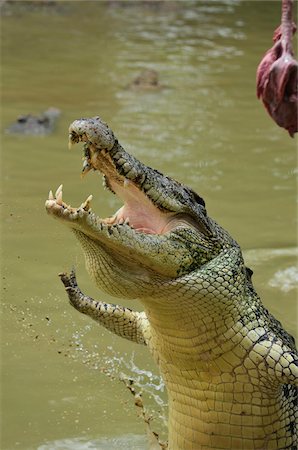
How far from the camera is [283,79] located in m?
4.62

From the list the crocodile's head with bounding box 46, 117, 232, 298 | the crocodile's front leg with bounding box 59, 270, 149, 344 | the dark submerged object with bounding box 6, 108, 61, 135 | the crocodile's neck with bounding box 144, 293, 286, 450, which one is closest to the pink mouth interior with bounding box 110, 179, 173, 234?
the crocodile's head with bounding box 46, 117, 232, 298

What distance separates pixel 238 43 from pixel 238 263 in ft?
39.7

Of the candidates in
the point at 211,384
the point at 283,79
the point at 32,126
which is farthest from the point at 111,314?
the point at 32,126

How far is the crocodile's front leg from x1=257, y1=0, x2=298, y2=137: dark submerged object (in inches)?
49.1

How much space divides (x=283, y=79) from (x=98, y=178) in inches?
138

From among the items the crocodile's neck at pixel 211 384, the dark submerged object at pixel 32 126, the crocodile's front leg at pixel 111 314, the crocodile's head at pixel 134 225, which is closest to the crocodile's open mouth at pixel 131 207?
the crocodile's head at pixel 134 225

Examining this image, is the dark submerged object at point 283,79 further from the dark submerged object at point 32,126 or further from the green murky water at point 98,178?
the dark submerged object at point 32,126

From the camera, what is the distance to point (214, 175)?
331 inches

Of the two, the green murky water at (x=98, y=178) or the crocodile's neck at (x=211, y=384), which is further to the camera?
the green murky water at (x=98, y=178)

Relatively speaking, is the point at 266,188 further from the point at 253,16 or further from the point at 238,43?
the point at 253,16

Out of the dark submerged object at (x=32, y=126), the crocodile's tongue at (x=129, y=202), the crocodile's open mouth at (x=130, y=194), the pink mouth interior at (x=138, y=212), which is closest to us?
the crocodile's open mouth at (x=130, y=194)

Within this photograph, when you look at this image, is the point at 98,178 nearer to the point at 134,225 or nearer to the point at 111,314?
the point at 111,314

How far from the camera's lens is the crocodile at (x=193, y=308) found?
10.9 feet

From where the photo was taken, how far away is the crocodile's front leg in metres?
4.30
